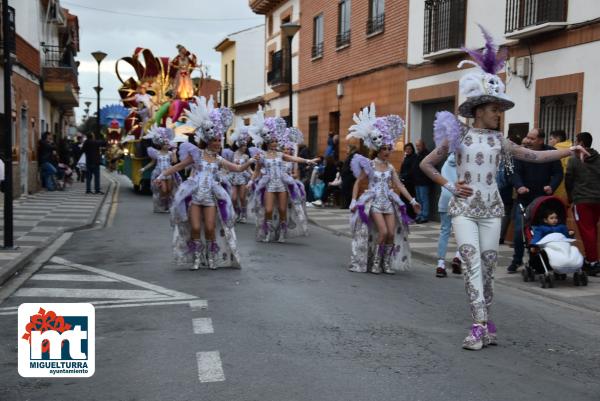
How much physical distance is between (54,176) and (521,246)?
2052 centimetres

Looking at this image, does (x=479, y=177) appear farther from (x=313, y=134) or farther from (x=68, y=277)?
(x=313, y=134)

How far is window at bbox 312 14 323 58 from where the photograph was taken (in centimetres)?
2617

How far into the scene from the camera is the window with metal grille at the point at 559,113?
12859mm

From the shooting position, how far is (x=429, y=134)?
62.5ft

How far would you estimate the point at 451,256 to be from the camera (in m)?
11.7

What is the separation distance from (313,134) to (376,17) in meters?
6.72

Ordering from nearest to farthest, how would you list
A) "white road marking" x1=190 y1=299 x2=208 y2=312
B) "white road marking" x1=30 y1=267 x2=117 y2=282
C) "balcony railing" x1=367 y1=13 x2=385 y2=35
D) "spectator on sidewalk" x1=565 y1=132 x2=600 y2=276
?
1. "white road marking" x1=190 y1=299 x2=208 y2=312
2. "white road marking" x1=30 y1=267 x2=117 y2=282
3. "spectator on sidewalk" x1=565 y1=132 x2=600 y2=276
4. "balcony railing" x1=367 y1=13 x2=385 y2=35

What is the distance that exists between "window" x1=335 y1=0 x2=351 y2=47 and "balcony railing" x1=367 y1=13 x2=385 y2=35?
167 centimetres

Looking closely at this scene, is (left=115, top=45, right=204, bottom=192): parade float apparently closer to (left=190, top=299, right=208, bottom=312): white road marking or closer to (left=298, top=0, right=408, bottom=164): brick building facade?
(left=298, top=0, right=408, bottom=164): brick building facade

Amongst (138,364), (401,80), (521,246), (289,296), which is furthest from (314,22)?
(138,364)

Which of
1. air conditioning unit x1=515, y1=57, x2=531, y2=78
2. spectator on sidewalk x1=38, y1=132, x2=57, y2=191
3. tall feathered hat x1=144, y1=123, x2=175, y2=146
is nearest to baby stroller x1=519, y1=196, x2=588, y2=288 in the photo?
air conditioning unit x1=515, y1=57, x2=531, y2=78

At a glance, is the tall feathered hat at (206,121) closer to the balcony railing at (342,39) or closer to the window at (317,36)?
the balcony railing at (342,39)

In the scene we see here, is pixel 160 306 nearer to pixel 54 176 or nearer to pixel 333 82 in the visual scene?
pixel 333 82

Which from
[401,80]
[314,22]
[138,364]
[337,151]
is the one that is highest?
[314,22]
